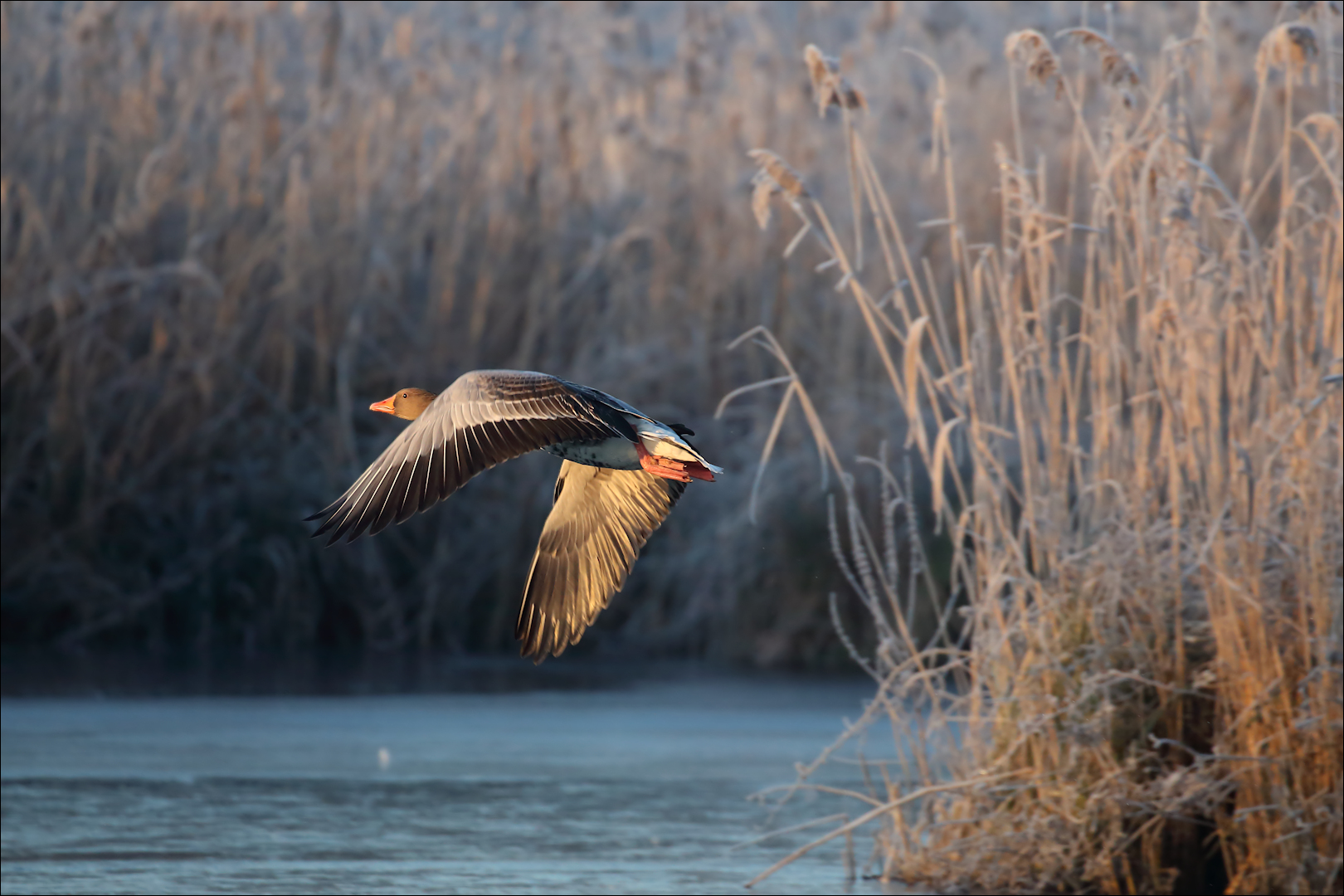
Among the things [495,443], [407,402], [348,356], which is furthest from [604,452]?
[348,356]

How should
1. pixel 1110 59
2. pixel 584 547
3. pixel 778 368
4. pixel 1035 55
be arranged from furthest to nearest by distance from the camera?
pixel 778 368
pixel 1110 59
pixel 1035 55
pixel 584 547

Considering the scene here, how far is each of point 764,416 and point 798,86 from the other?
9.28ft

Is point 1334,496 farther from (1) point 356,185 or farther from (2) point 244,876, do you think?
(1) point 356,185

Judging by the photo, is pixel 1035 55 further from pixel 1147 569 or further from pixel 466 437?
pixel 466 437

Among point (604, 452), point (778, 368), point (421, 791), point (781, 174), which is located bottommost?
point (421, 791)

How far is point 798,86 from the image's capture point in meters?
10.3

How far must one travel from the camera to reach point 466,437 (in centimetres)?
225

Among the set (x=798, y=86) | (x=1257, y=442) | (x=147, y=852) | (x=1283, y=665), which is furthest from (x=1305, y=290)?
(x=798, y=86)

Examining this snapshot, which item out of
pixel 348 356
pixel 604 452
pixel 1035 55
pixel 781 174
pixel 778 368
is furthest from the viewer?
pixel 778 368

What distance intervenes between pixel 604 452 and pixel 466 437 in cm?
18

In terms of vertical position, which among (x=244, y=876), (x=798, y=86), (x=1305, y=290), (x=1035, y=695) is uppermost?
(x=798, y=86)

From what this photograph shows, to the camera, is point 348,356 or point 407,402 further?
point 348,356

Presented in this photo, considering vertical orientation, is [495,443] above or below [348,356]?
below

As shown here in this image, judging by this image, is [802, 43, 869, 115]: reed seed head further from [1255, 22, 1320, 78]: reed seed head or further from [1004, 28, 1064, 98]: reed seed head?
[1255, 22, 1320, 78]: reed seed head
